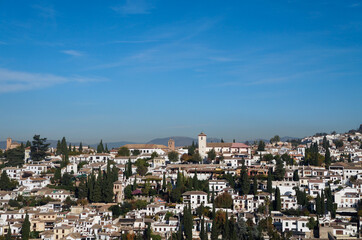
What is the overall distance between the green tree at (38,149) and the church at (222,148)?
20346mm

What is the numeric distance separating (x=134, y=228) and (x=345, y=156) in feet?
110

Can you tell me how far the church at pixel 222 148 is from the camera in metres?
57.3

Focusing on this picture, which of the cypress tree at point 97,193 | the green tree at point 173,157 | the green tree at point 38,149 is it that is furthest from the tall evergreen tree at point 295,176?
the green tree at point 38,149

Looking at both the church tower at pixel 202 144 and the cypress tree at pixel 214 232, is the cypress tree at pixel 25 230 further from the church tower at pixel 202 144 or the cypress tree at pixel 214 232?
the church tower at pixel 202 144

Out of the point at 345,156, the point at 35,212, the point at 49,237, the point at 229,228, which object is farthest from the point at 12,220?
the point at 345,156

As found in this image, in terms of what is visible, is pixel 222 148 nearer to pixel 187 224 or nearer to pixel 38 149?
pixel 38 149

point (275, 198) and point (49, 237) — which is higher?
point (275, 198)

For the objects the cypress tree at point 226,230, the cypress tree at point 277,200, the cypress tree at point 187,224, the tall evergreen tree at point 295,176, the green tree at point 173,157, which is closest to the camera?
the cypress tree at point 226,230

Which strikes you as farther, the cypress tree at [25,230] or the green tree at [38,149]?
the green tree at [38,149]

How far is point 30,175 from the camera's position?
159 feet

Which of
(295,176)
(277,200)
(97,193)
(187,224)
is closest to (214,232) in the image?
(187,224)

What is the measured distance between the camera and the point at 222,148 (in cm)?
5953

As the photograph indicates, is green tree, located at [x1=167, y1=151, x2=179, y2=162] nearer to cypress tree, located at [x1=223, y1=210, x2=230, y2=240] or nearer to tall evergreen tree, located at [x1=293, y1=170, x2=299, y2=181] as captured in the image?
tall evergreen tree, located at [x1=293, y1=170, x2=299, y2=181]

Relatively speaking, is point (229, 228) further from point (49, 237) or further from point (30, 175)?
point (30, 175)
